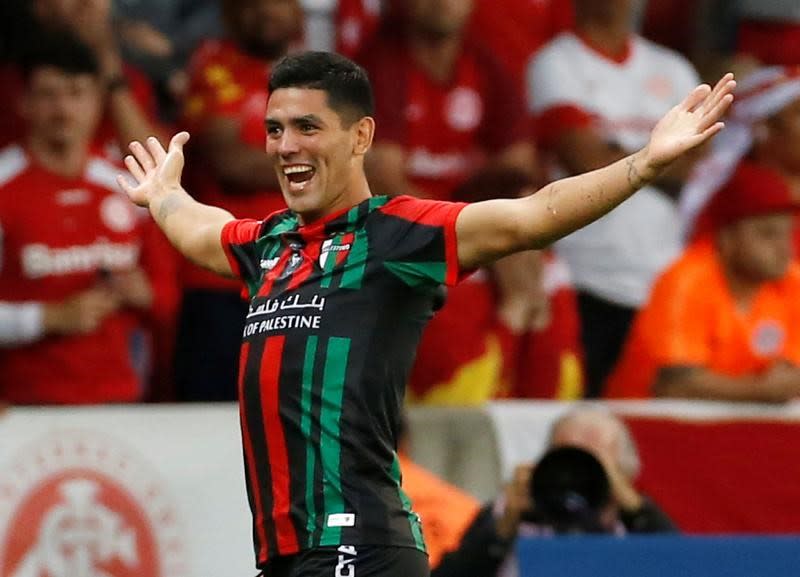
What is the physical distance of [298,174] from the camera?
4.62 meters

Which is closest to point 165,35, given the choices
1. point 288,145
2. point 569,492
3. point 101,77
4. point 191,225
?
point 101,77

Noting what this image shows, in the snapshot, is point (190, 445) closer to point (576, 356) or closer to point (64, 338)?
point (64, 338)

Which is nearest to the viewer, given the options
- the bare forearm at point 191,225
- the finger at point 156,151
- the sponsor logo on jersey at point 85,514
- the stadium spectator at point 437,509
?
the bare forearm at point 191,225

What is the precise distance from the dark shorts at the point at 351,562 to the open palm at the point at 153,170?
1.34 m

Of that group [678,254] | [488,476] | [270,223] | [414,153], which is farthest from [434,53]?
[270,223]

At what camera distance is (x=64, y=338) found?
7.73 metres

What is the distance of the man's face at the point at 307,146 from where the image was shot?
4598mm

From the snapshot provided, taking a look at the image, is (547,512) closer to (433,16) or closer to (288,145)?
(288,145)

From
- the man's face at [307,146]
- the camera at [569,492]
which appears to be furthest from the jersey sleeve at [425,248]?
the camera at [569,492]

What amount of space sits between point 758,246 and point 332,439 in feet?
14.9

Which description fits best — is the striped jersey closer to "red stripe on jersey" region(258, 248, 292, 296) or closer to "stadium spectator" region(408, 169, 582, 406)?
"red stripe on jersey" region(258, 248, 292, 296)

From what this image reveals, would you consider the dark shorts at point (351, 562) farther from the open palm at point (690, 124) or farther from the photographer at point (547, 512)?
the photographer at point (547, 512)

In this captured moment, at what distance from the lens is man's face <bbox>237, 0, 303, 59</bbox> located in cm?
835

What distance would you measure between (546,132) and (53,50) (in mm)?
2553
